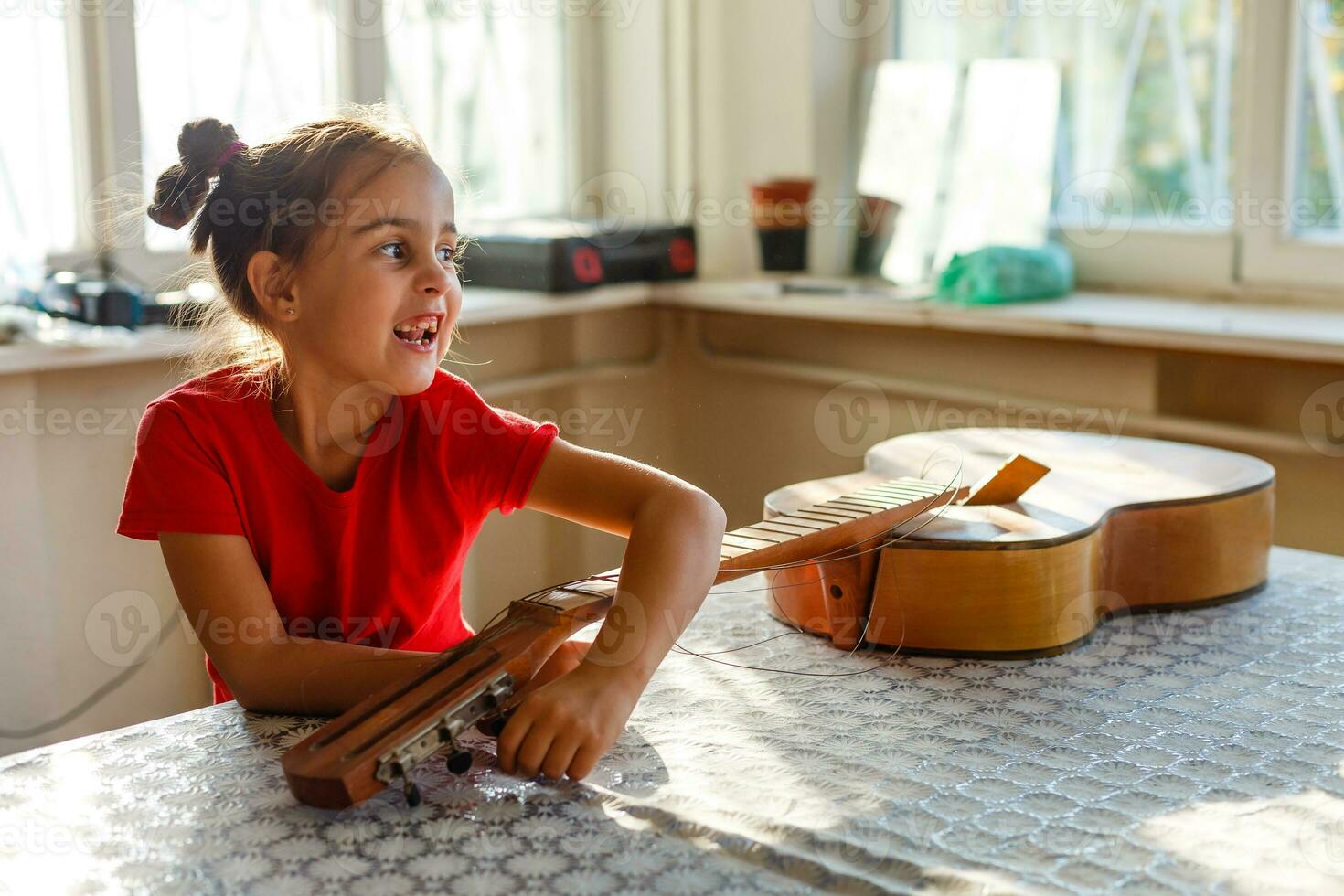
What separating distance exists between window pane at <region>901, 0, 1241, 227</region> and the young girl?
1.50 metres

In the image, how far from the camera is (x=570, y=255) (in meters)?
2.09

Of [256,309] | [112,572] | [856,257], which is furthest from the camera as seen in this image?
[856,257]

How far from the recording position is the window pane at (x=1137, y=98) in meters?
2.10

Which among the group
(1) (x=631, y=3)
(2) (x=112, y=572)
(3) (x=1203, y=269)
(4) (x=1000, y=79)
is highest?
(1) (x=631, y=3)

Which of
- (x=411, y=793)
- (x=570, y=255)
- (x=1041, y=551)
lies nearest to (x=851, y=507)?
(x=1041, y=551)

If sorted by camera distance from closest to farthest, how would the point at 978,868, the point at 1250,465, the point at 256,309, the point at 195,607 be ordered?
the point at 978,868
the point at 195,607
the point at 256,309
the point at 1250,465

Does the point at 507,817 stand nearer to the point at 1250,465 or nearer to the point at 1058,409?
the point at 1250,465

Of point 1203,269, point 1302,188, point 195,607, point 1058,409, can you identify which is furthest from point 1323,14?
point 195,607

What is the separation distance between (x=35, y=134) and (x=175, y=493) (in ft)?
4.13

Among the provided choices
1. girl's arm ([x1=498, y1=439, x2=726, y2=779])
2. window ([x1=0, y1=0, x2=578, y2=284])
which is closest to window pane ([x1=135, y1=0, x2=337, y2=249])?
window ([x1=0, y1=0, x2=578, y2=284])

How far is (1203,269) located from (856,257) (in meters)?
0.64

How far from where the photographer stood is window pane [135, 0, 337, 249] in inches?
78.8

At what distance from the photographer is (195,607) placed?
919mm

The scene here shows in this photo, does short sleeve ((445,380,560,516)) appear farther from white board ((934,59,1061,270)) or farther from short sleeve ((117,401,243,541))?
white board ((934,59,1061,270))
